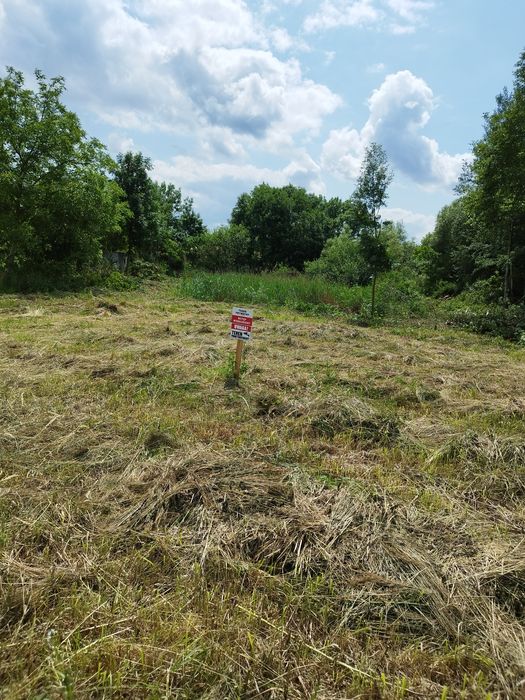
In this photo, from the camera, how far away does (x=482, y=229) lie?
Answer: 1597cm

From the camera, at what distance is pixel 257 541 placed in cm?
223

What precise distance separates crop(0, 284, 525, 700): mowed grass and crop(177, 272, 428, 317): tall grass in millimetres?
9866

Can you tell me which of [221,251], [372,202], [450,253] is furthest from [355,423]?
[221,251]

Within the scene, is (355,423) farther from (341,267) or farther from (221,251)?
(221,251)

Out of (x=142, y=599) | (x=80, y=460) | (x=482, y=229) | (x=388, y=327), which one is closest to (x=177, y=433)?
→ (x=80, y=460)

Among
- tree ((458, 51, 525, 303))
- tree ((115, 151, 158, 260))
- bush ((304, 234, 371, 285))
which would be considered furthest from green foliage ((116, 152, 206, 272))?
tree ((458, 51, 525, 303))

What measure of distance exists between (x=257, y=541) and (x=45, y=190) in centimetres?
1592

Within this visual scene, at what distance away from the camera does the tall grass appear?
571 inches

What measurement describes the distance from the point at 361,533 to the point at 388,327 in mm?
10294

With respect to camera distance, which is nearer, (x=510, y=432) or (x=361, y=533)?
(x=361, y=533)

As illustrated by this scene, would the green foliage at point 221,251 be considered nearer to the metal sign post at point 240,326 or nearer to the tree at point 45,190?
the tree at point 45,190

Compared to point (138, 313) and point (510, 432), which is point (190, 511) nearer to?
point (510, 432)

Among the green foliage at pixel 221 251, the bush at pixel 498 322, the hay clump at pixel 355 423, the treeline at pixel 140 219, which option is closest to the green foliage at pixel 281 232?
the green foliage at pixel 221 251

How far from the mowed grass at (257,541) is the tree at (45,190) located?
11.8 metres
